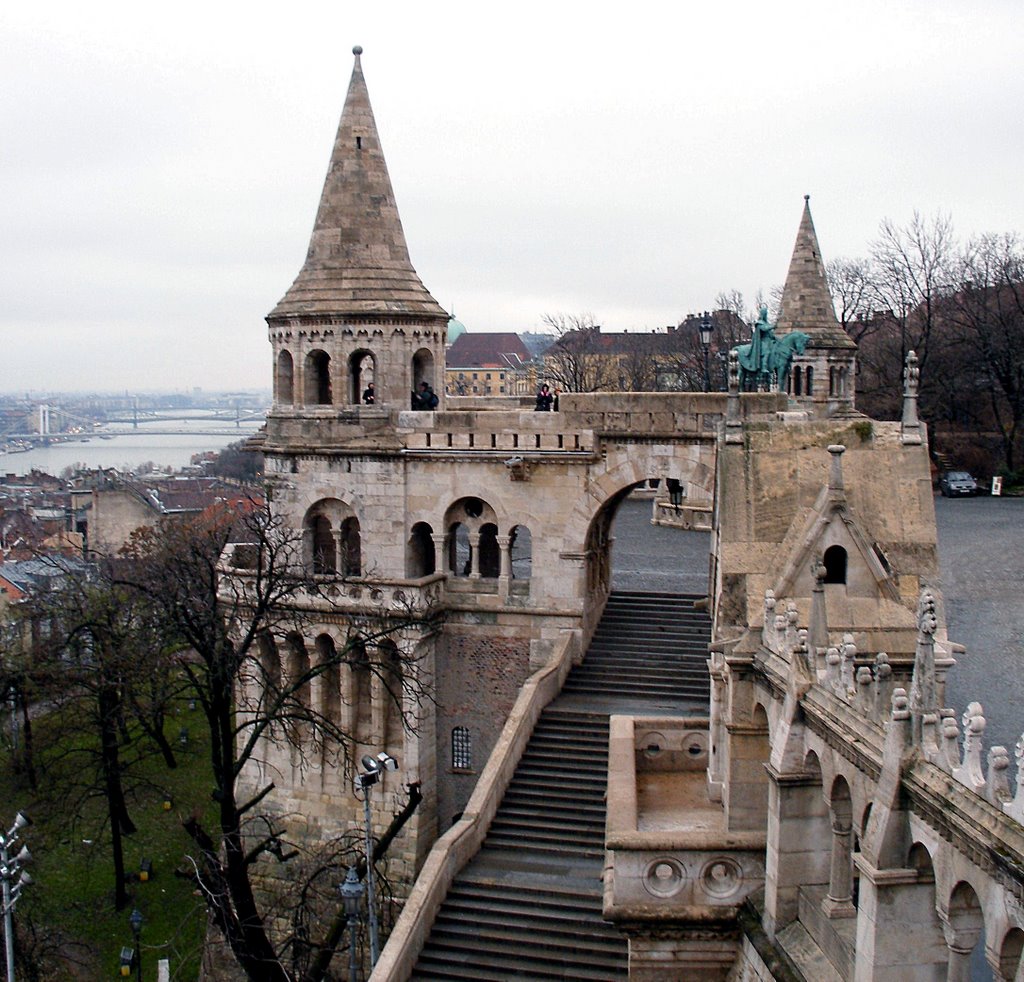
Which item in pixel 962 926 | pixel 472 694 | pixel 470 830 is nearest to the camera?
pixel 962 926

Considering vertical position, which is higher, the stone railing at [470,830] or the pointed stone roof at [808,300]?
the pointed stone roof at [808,300]

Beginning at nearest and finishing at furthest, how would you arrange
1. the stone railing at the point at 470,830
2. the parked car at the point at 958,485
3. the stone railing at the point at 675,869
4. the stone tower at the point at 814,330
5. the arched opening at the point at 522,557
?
1. the stone railing at the point at 675,869
2. the stone railing at the point at 470,830
3. the arched opening at the point at 522,557
4. the stone tower at the point at 814,330
5. the parked car at the point at 958,485

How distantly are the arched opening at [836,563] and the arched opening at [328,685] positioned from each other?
13.8 m

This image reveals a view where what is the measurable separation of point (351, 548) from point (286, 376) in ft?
13.5

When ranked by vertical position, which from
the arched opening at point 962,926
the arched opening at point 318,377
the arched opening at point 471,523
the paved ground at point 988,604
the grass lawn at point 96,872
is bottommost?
the grass lawn at point 96,872

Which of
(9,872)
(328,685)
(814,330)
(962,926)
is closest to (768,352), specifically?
(814,330)

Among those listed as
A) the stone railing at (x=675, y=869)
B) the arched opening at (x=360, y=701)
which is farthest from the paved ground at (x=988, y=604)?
the arched opening at (x=360, y=701)

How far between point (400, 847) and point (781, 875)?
13833 mm

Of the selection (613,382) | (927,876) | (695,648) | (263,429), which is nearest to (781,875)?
(927,876)

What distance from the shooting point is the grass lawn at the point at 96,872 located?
24.5m

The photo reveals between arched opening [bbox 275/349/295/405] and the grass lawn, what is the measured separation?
8.25 m

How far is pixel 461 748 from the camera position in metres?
26.3

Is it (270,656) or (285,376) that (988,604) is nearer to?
(270,656)

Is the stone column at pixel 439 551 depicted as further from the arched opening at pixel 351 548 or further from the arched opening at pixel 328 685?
the arched opening at pixel 328 685
